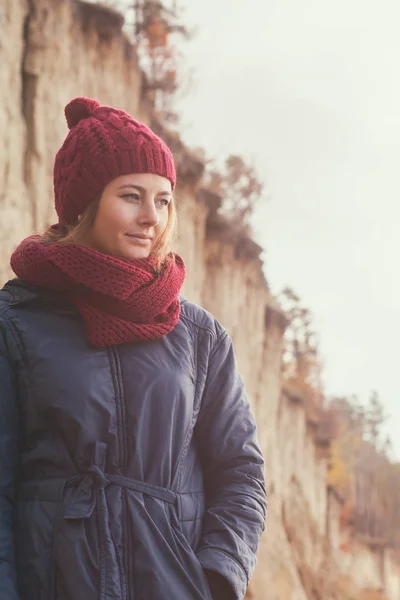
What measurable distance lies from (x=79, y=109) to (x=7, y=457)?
45.9 inches

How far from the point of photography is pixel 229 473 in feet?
9.29

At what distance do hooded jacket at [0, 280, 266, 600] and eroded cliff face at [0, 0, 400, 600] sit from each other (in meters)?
5.27

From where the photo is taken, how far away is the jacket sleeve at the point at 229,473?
270cm

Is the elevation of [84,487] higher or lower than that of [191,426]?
lower

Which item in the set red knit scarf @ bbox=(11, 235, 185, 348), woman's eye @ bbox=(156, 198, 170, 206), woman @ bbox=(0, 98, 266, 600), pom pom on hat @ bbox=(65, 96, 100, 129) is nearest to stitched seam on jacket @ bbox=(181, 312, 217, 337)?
woman @ bbox=(0, 98, 266, 600)

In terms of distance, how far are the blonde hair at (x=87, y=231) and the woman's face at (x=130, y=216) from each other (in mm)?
24

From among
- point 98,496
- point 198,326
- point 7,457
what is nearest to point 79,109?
point 198,326

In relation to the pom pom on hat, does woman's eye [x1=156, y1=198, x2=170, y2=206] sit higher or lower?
lower

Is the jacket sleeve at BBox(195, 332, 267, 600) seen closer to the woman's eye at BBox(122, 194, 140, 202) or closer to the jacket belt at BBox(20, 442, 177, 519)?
the jacket belt at BBox(20, 442, 177, 519)

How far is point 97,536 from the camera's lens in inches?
97.4

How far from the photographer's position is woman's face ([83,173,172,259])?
279 cm

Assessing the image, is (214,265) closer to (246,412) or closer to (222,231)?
(222,231)

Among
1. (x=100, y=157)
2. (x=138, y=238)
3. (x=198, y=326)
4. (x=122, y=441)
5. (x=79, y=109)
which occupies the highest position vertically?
(x=79, y=109)

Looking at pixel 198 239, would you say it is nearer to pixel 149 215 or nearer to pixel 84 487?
pixel 149 215
